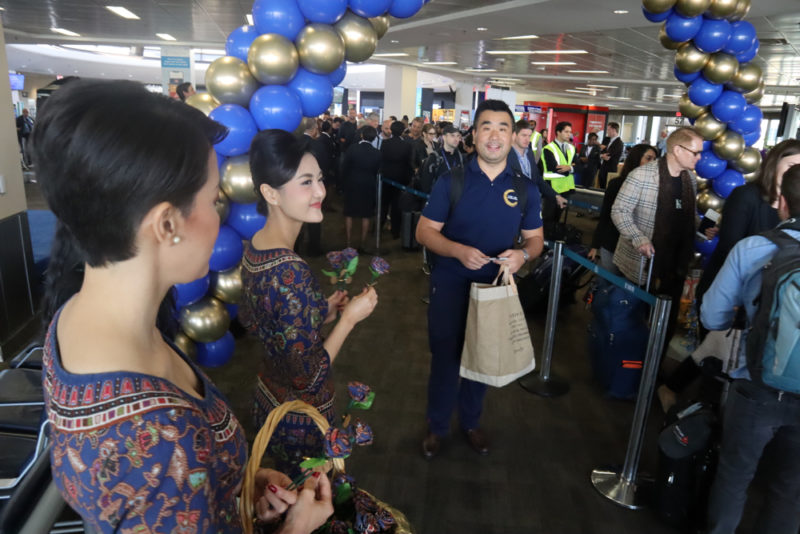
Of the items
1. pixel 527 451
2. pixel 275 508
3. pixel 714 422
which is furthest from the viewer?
pixel 527 451

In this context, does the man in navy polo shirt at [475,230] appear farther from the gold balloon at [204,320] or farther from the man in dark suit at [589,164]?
the man in dark suit at [589,164]

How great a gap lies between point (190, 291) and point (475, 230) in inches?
67.9

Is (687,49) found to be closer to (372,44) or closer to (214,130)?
(372,44)

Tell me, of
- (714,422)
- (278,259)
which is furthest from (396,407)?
(278,259)

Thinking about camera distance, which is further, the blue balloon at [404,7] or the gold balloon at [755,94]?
the gold balloon at [755,94]

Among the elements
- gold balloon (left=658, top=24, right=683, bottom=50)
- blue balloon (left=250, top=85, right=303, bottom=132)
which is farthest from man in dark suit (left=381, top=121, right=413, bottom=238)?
blue balloon (left=250, top=85, right=303, bottom=132)

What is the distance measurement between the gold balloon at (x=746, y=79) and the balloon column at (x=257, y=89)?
270cm

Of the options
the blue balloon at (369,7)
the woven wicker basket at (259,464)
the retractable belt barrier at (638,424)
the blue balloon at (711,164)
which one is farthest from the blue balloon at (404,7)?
the woven wicker basket at (259,464)

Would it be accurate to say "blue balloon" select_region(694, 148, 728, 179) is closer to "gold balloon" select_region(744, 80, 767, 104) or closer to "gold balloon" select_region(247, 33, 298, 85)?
"gold balloon" select_region(744, 80, 767, 104)

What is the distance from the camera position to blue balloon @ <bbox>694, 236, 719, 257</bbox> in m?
4.36

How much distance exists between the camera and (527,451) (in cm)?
291

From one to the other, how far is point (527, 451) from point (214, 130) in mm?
2667

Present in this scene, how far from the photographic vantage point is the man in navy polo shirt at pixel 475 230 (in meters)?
2.44

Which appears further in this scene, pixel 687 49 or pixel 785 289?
pixel 687 49
